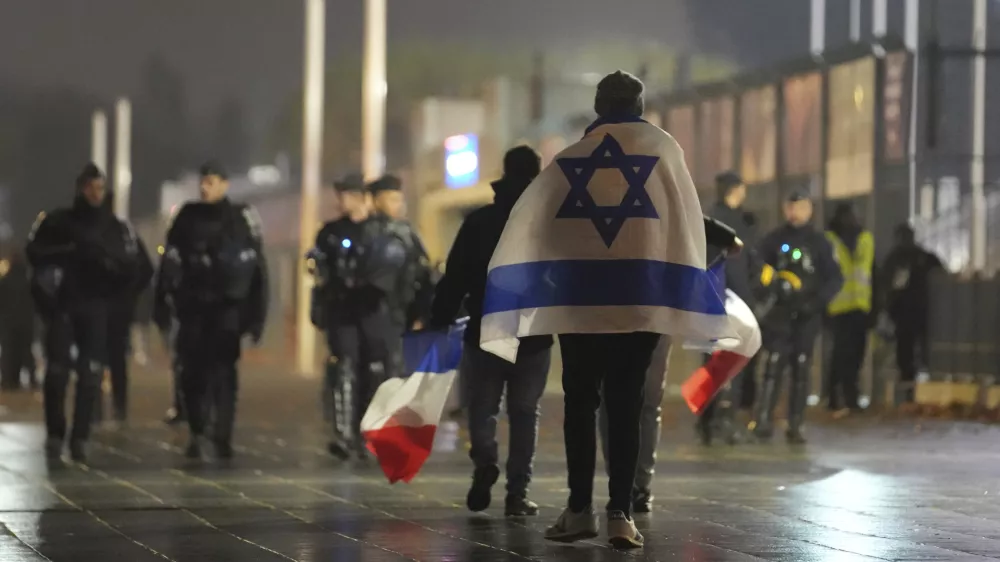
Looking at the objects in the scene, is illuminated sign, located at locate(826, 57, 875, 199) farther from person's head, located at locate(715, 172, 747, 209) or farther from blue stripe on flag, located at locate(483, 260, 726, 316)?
blue stripe on flag, located at locate(483, 260, 726, 316)

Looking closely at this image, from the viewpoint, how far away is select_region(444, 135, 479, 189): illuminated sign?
36.4 metres

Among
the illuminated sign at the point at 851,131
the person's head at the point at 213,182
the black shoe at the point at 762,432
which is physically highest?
the illuminated sign at the point at 851,131

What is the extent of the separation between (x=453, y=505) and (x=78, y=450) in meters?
3.77

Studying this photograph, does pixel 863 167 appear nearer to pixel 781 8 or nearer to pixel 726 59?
pixel 781 8

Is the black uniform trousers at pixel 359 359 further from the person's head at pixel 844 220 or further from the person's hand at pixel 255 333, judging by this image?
the person's head at pixel 844 220

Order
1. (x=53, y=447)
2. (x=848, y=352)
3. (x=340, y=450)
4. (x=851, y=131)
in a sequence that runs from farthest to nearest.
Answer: (x=851, y=131) → (x=848, y=352) → (x=53, y=447) → (x=340, y=450)

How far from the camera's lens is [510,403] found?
1001 cm

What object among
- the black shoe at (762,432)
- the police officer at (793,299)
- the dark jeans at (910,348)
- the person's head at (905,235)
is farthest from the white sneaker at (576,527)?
the dark jeans at (910,348)

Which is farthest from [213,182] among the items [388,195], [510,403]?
[510,403]

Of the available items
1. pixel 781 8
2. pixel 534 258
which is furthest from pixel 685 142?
pixel 534 258

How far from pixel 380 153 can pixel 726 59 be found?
5.79 m

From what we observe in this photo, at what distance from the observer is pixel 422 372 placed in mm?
10250

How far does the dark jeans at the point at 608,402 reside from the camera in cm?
841

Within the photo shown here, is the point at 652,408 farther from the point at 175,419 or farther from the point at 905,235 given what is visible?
the point at 905,235
